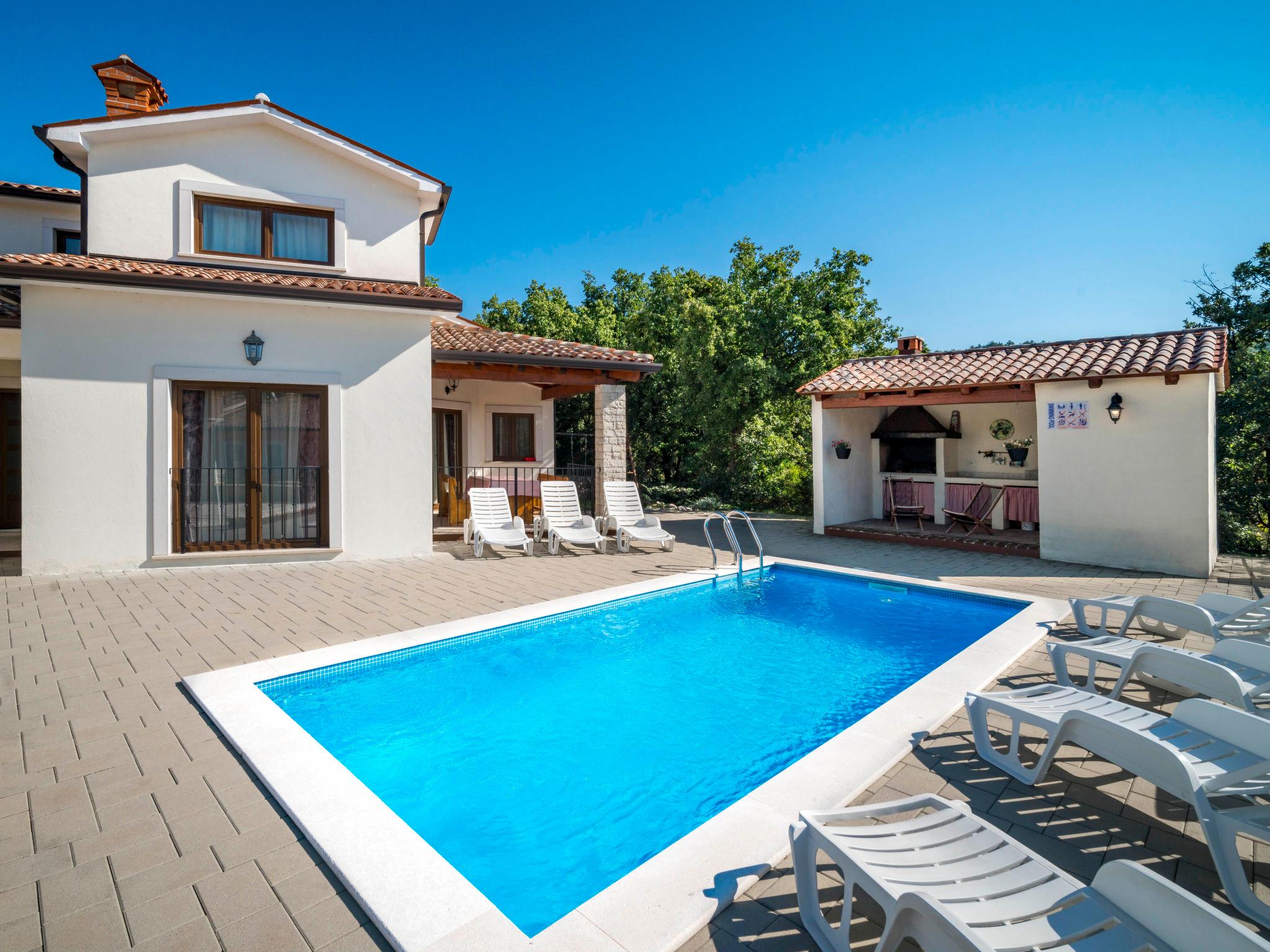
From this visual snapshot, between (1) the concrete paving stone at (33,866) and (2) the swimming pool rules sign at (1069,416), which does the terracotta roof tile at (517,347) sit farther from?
(1) the concrete paving stone at (33,866)

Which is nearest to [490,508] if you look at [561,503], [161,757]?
[561,503]

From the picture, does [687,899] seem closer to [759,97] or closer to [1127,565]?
[1127,565]

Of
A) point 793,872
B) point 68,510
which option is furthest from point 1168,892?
point 68,510

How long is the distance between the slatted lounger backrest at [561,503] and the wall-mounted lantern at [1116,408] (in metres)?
8.84

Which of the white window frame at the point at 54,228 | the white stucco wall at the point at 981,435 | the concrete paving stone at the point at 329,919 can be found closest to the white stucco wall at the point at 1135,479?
the white stucco wall at the point at 981,435

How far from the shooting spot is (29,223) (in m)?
13.0

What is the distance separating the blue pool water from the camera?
11.7 ft

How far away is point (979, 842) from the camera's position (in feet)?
7.97

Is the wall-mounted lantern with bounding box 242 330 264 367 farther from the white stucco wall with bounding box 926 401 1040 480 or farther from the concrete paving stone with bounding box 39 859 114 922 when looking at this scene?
the white stucco wall with bounding box 926 401 1040 480

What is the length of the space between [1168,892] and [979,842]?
29.9 inches

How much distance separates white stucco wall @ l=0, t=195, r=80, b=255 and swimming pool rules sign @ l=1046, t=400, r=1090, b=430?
1876 centimetres

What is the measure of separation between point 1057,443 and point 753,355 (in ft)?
31.8

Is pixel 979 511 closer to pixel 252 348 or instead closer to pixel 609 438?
pixel 609 438

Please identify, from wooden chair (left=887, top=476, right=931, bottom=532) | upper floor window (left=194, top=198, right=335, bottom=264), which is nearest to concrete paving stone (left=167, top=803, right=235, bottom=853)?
upper floor window (left=194, top=198, right=335, bottom=264)
